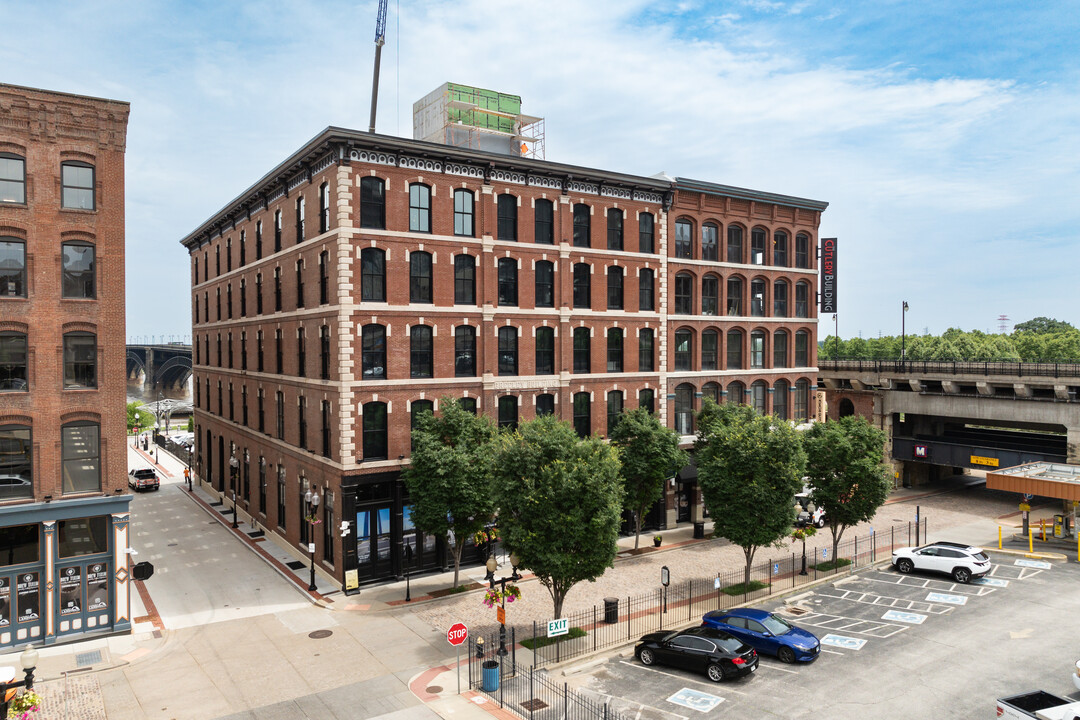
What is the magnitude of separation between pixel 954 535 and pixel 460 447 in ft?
93.2

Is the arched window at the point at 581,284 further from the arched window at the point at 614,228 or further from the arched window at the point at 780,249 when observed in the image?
the arched window at the point at 780,249

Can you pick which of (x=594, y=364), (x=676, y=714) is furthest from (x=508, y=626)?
(x=594, y=364)

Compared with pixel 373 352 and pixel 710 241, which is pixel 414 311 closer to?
pixel 373 352

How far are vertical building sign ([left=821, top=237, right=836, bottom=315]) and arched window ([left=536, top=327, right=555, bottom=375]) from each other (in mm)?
21176

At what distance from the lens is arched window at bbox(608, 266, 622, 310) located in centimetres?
3709

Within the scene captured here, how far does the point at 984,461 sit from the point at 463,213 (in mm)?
38691

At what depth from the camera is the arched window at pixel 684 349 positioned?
40.1 m

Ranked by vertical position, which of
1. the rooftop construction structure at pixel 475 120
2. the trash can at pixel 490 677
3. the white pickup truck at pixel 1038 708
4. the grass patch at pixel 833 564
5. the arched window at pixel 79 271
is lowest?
the grass patch at pixel 833 564

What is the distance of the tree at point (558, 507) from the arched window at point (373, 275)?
10.4 metres

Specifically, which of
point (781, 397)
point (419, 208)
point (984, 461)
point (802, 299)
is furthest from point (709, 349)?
point (984, 461)

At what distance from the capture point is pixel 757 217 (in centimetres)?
4275

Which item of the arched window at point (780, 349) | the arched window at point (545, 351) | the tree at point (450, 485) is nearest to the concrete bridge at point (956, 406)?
the arched window at point (780, 349)

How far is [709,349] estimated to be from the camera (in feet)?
136

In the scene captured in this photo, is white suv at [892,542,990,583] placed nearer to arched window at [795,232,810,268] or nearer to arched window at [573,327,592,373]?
arched window at [573,327,592,373]
